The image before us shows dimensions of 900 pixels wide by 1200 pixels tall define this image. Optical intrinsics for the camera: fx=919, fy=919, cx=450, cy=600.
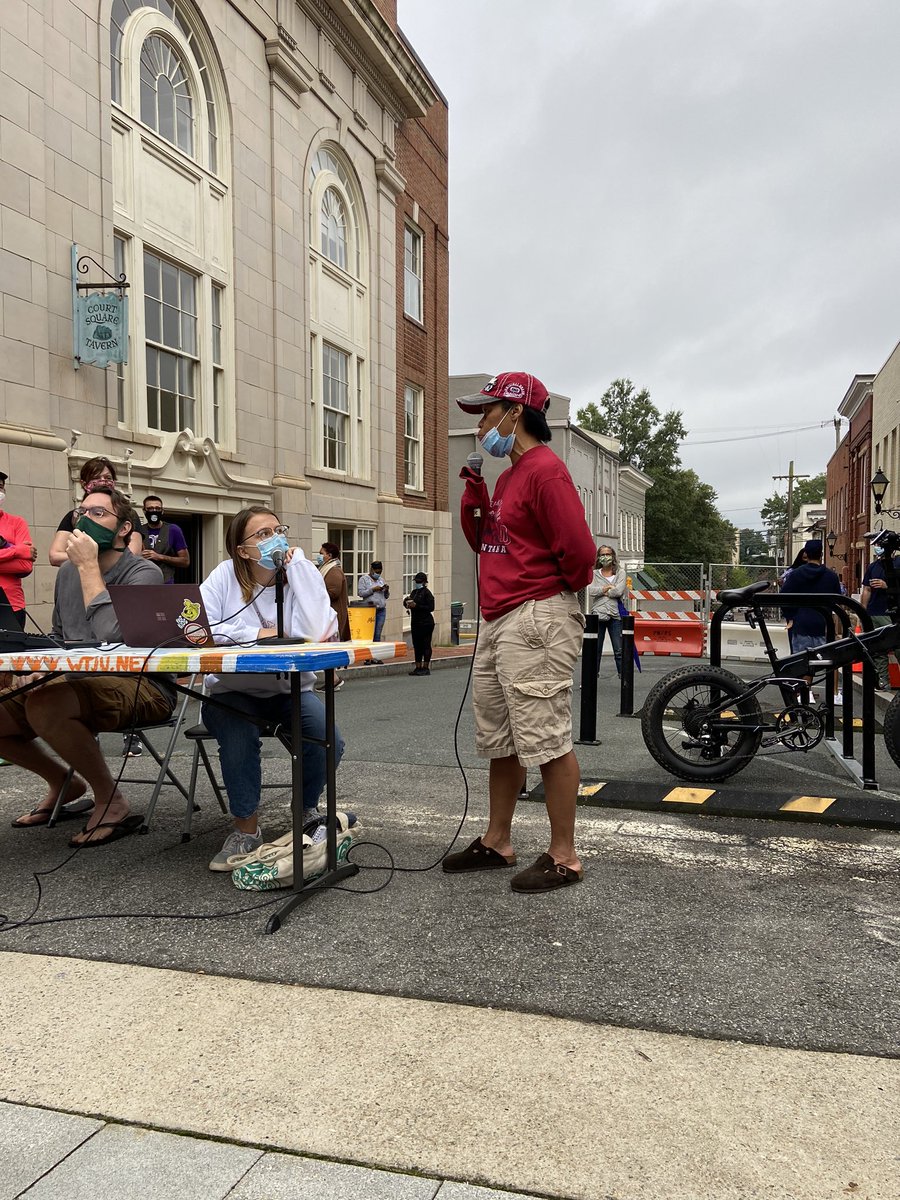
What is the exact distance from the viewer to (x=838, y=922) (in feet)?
10.8

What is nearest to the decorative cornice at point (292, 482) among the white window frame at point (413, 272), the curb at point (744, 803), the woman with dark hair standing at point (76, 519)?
the white window frame at point (413, 272)

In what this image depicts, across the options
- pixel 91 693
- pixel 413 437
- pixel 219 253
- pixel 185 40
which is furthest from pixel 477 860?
pixel 413 437

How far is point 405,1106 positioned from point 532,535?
2182 millimetres

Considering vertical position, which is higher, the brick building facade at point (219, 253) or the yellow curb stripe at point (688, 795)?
the brick building facade at point (219, 253)

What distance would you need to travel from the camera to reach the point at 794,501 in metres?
128

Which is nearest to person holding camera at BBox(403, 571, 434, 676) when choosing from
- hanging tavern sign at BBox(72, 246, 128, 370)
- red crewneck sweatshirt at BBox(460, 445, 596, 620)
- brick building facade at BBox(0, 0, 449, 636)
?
brick building facade at BBox(0, 0, 449, 636)

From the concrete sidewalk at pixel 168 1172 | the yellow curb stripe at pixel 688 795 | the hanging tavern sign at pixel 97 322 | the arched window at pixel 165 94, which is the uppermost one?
the arched window at pixel 165 94

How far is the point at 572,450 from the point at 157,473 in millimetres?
32692

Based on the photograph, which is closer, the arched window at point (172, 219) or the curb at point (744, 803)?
the curb at point (744, 803)

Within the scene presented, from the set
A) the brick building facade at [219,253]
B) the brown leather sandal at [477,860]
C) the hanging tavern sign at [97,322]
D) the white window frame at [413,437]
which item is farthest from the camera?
the white window frame at [413,437]

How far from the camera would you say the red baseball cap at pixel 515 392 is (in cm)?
383

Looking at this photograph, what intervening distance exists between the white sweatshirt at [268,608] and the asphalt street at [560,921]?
95 cm

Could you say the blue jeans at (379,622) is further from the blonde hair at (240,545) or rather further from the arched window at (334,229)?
the blonde hair at (240,545)

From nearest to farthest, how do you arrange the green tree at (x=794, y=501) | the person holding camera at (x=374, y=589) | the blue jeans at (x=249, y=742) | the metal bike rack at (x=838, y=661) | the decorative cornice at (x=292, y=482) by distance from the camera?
the blue jeans at (x=249, y=742) → the metal bike rack at (x=838, y=661) → the decorative cornice at (x=292, y=482) → the person holding camera at (x=374, y=589) → the green tree at (x=794, y=501)
